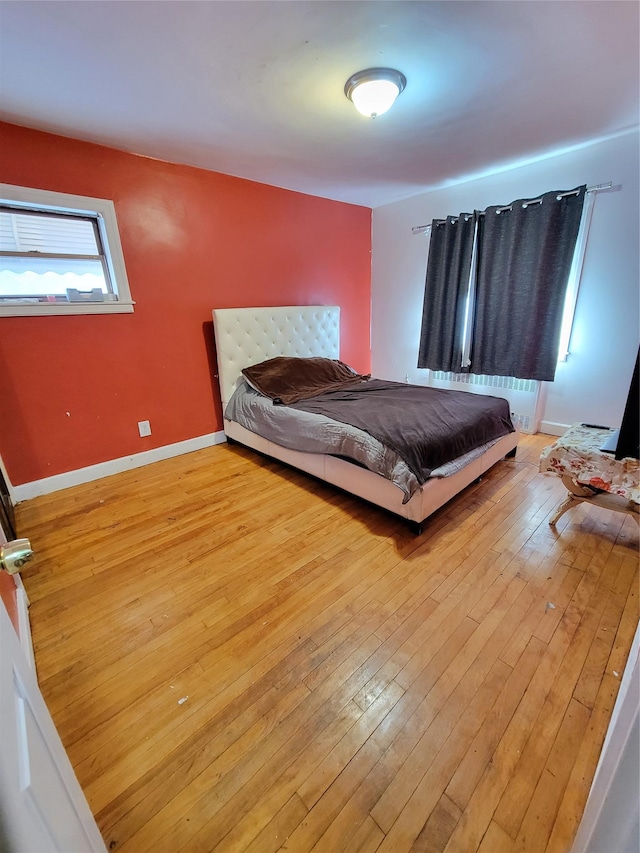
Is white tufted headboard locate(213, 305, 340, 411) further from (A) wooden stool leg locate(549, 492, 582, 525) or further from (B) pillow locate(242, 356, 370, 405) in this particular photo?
(A) wooden stool leg locate(549, 492, 582, 525)

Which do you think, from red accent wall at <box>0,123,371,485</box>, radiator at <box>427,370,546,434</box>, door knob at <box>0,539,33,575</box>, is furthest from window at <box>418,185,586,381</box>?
door knob at <box>0,539,33,575</box>

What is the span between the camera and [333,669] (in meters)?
1.37

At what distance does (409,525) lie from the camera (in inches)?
86.0

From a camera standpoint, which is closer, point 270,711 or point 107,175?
point 270,711

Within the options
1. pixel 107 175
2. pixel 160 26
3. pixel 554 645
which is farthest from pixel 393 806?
pixel 107 175

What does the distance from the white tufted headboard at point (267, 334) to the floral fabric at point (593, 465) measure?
8.55ft

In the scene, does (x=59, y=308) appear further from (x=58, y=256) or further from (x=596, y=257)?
(x=596, y=257)

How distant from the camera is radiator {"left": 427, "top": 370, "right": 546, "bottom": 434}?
3.58 m

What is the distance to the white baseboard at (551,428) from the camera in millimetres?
3521

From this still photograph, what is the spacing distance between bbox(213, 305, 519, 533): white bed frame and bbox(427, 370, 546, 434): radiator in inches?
31.3

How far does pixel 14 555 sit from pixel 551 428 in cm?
416

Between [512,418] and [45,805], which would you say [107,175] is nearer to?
[45,805]

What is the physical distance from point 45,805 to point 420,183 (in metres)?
4.57

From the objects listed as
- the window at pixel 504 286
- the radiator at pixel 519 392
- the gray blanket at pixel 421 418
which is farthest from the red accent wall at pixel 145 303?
the radiator at pixel 519 392
